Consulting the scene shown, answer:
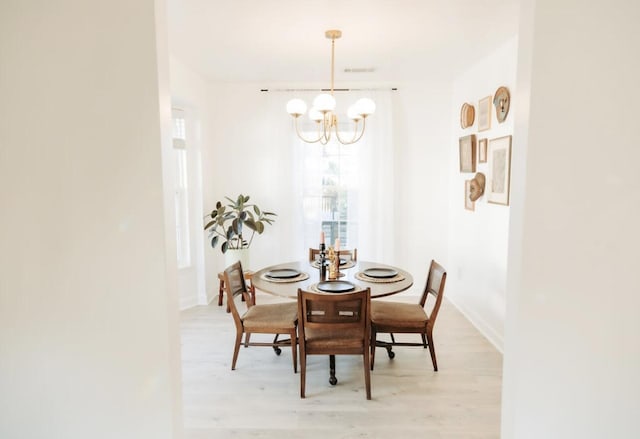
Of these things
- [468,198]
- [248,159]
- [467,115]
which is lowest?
[468,198]

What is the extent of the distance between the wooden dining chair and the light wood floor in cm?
19

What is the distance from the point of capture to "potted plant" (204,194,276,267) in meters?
4.34

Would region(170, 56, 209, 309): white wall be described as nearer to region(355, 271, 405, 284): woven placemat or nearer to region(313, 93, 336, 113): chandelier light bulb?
region(313, 93, 336, 113): chandelier light bulb

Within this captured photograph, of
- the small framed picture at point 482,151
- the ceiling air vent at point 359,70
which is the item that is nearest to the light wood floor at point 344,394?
the small framed picture at point 482,151

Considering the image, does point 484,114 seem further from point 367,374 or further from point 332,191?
point 367,374

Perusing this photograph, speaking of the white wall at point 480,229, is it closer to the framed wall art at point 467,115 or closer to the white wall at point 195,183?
the framed wall art at point 467,115

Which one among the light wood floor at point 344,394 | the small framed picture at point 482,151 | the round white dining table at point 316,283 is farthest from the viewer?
the small framed picture at point 482,151

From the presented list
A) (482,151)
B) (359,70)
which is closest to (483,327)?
(482,151)

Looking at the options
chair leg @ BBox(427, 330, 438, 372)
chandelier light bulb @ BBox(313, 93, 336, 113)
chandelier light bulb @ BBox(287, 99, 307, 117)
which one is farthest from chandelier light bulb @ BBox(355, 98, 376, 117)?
chair leg @ BBox(427, 330, 438, 372)

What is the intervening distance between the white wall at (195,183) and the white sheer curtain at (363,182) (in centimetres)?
84

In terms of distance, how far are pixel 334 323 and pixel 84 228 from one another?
1.59 meters

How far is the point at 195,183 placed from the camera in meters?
4.45

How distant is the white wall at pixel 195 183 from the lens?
430cm

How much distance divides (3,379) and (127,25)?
137 centimetres
